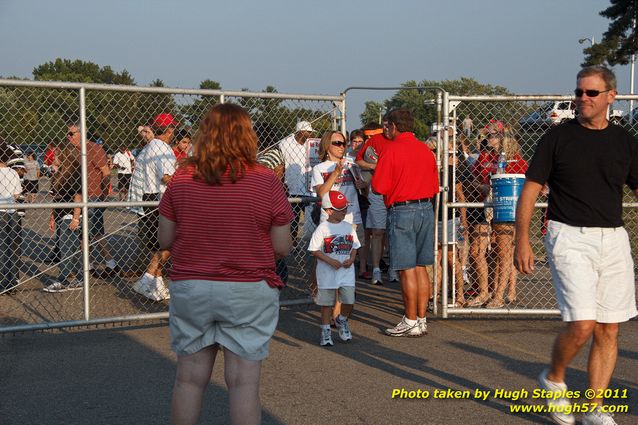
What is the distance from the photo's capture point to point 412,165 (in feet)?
24.0

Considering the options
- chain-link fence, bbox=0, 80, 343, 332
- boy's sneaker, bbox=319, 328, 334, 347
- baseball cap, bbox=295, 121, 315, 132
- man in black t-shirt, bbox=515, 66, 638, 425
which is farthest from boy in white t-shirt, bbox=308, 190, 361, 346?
man in black t-shirt, bbox=515, 66, 638, 425

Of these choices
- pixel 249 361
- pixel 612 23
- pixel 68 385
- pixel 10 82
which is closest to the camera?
pixel 249 361

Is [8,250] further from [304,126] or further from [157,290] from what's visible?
[304,126]

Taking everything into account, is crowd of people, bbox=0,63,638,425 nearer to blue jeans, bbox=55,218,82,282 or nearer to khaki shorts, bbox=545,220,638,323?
khaki shorts, bbox=545,220,638,323

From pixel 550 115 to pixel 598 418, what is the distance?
5.14 m

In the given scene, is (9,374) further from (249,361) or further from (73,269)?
(73,269)

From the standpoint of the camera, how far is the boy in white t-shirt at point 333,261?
704cm

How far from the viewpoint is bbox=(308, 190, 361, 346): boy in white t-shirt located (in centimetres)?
704

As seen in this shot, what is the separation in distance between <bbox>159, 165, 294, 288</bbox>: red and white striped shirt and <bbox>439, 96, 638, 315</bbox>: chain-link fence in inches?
172

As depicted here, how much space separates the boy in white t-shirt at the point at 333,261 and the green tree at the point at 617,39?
3456 cm

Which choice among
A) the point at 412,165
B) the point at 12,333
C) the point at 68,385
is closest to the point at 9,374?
the point at 68,385

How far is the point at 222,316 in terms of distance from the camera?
3.73m

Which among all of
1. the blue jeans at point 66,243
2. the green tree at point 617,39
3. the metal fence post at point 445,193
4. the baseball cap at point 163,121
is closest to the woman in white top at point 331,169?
the metal fence post at point 445,193

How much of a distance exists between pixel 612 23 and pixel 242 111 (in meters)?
38.9
